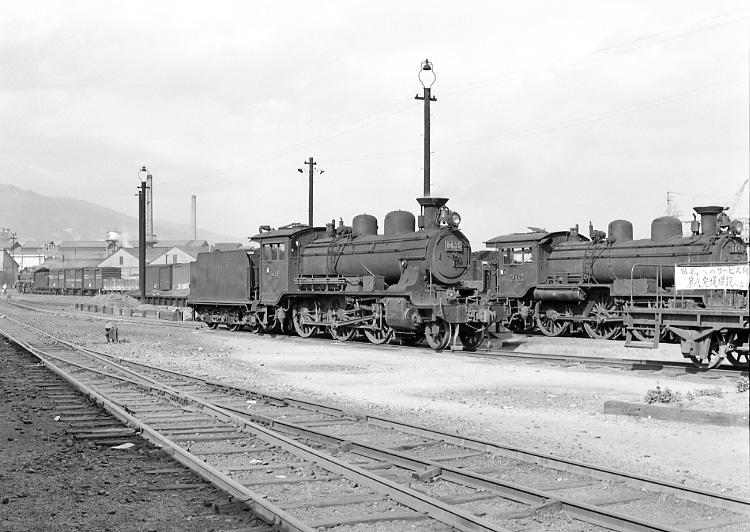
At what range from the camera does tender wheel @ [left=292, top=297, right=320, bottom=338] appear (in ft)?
83.6

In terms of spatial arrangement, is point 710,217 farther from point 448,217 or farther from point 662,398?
point 662,398

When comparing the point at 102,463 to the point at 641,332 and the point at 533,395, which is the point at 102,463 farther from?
the point at 641,332

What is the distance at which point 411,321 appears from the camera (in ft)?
69.2

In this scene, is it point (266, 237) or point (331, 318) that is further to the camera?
point (266, 237)

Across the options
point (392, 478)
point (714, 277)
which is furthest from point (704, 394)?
point (392, 478)

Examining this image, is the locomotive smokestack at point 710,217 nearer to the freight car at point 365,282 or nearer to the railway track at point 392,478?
the freight car at point 365,282

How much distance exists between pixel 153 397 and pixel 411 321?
975 cm

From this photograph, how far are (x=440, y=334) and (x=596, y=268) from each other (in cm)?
611

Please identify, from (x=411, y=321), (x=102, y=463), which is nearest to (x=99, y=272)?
(x=411, y=321)

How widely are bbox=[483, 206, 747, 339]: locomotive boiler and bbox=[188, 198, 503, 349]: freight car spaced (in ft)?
14.3

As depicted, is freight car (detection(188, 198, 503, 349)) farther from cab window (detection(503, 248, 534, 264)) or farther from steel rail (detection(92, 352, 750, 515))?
steel rail (detection(92, 352, 750, 515))

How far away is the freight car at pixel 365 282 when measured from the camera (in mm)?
21297

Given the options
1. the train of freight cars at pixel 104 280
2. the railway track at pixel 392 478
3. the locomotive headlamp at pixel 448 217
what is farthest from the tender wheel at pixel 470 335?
the train of freight cars at pixel 104 280

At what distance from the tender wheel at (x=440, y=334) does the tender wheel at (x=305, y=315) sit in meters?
4.90
